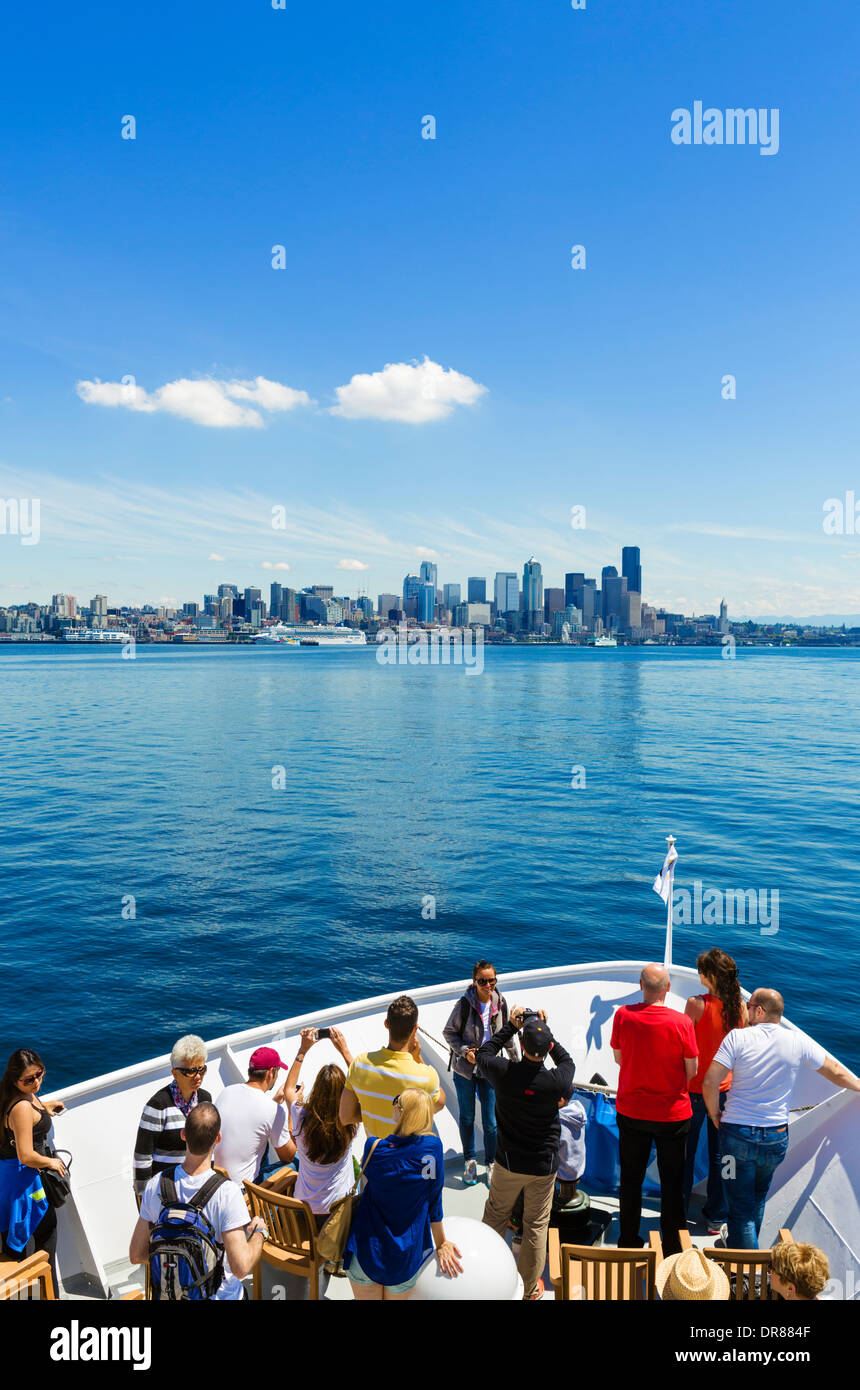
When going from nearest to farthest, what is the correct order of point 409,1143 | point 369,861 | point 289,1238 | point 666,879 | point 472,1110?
point 409,1143 < point 289,1238 < point 472,1110 < point 666,879 < point 369,861

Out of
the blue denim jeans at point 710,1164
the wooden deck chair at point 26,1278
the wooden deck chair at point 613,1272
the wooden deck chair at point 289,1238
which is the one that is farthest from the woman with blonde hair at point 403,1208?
the blue denim jeans at point 710,1164

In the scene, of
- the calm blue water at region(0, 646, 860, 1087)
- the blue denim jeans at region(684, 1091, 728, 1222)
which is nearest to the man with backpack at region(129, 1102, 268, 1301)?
the blue denim jeans at region(684, 1091, 728, 1222)

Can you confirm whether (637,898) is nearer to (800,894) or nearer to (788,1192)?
(800,894)

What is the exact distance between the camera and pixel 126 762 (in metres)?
48.4

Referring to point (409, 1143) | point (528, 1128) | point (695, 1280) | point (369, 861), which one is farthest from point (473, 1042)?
point (369, 861)

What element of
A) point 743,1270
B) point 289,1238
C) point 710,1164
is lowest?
point 710,1164

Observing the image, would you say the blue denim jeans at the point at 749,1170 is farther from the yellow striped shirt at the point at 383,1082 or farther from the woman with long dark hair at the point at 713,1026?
the yellow striped shirt at the point at 383,1082

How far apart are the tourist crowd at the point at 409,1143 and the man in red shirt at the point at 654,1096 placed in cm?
1

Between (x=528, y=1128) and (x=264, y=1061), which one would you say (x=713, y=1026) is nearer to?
(x=528, y=1128)

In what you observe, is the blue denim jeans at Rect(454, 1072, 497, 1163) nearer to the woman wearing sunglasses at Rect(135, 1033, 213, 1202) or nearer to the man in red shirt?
the man in red shirt

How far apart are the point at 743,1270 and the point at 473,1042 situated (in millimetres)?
2937

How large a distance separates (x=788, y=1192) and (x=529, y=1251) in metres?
2.37

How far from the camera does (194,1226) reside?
411 cm
